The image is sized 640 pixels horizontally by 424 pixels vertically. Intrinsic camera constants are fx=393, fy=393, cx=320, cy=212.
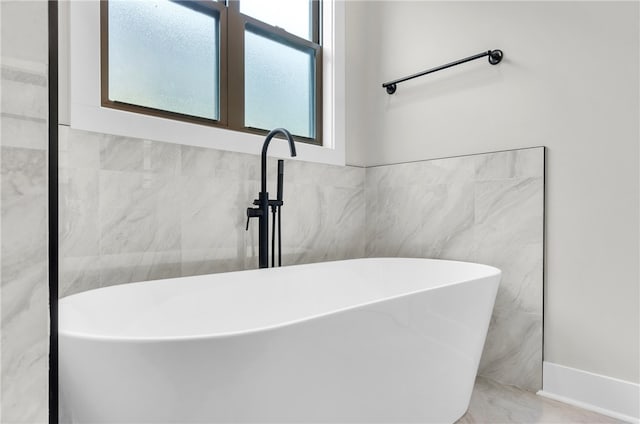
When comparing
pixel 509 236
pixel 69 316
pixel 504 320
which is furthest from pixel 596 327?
pixel 69 316

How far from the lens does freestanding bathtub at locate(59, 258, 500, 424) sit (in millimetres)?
762

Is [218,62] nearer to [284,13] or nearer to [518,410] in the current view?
[284,13]

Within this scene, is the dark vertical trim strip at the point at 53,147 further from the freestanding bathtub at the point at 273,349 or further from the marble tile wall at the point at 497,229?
the marble tile wall at the point at 497,229

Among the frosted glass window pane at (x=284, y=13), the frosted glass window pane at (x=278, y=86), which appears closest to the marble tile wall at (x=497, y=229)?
the frosted glass window pane at (x=278, y=86)

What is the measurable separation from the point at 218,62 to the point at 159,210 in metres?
0.85

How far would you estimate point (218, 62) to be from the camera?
198cm

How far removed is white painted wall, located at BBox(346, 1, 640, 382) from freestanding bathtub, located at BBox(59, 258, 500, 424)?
1.38ft

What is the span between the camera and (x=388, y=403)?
1155 mm

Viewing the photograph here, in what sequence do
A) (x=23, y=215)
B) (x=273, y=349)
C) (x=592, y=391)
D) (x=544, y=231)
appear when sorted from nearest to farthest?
(x=23, y=215) < (x=273, y=349) < (x=592, y=391) < (x=544, y=231)

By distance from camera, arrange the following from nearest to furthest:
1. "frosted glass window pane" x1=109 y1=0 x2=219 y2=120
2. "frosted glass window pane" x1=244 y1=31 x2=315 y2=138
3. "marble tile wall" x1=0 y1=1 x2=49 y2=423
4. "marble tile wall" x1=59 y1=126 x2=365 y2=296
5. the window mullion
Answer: "marble tile wall" x1=0 y1=1 x2=49 y2=423, "marble tile wall" x1=59 y1=126 x2=365 y2=296, "frosted glass window pane" x1=109 y1=0 x2=219 y2=120, the window mullion, "frosted glass window pane" x1=244 y1=31 x2=315 y2=138

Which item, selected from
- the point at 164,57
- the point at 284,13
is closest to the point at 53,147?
the point at 164,57

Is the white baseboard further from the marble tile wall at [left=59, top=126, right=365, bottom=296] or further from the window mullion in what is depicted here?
the window mullion

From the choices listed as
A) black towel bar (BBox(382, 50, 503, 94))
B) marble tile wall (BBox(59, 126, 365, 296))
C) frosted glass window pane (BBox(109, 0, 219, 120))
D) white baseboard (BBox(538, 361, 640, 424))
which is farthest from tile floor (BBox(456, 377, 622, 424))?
frosted glass window pane (BBox(109, 0, 219, 120))

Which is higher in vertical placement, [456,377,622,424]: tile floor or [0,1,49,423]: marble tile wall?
[0,1,49,423]: marble tile wall
